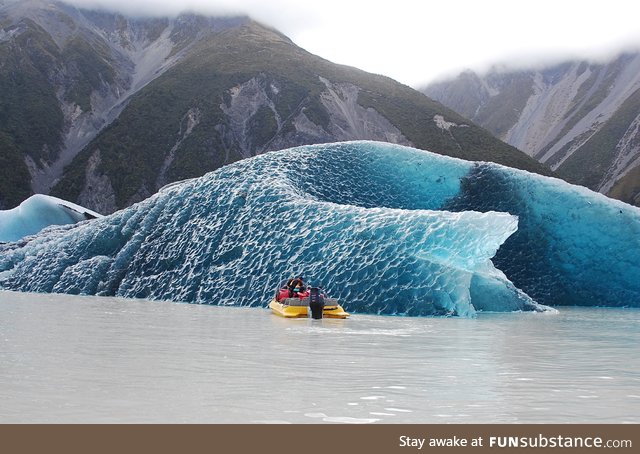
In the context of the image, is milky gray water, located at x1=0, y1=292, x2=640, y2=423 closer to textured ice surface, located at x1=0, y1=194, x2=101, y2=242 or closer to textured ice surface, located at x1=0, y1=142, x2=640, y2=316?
textured ice surface, located at x1=0, y1=142, x2=640, y2=316

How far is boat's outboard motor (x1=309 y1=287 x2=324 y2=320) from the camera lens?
747 inches

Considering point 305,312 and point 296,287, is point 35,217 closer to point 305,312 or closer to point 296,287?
point 296,287

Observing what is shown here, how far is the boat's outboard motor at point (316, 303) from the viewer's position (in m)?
19.0

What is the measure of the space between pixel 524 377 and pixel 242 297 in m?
14.9

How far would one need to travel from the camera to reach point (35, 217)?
43.1 m

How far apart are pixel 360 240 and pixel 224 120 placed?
321 ft

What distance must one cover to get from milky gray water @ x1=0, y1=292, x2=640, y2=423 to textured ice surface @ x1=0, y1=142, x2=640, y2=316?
3224 mm

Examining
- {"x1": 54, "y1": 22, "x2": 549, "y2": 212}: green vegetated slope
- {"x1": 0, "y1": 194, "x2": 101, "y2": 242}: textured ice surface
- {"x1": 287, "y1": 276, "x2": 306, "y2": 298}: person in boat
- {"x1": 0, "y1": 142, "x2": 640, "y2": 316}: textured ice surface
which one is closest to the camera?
{"x1": 287, "y1": 276, "x2": 306, "y2": 298}: person in boat

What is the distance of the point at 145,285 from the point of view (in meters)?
27.1

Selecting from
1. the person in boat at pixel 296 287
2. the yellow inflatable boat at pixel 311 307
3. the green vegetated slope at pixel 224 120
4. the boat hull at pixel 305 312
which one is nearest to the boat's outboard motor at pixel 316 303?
the yellow inflatable boat at pixel 311 307

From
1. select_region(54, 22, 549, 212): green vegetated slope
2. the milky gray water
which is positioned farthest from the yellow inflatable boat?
select_region(54, 22, 549, 212): green vegetated slope

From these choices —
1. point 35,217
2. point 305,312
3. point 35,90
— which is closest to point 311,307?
point 305,312

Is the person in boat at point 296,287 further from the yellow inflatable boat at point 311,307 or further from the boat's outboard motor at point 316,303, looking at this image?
the boat's outboard motor at point 316,303

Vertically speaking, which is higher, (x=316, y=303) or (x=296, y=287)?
(x=316, y=303)
